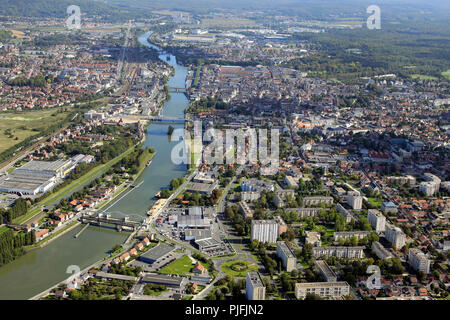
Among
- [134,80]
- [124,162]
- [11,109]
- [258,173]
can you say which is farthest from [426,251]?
[134,80]

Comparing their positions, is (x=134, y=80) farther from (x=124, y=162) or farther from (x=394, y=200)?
(x=394, y=200)

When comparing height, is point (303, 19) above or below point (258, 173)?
above

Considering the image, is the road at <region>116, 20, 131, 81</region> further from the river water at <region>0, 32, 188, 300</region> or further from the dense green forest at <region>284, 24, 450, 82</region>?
the river water at <region>0, 32, 188, 300</region>

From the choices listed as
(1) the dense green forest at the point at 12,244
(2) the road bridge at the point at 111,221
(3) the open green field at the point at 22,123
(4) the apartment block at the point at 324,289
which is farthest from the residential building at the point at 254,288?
(3) the open green field at the point at 22,123

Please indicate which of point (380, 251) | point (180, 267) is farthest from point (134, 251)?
point (380, 251)

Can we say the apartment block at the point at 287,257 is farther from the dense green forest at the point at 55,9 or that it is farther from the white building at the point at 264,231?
the dense green forest at the point at 55,9

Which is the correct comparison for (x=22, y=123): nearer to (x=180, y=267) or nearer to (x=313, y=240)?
(x=180, y=267)
